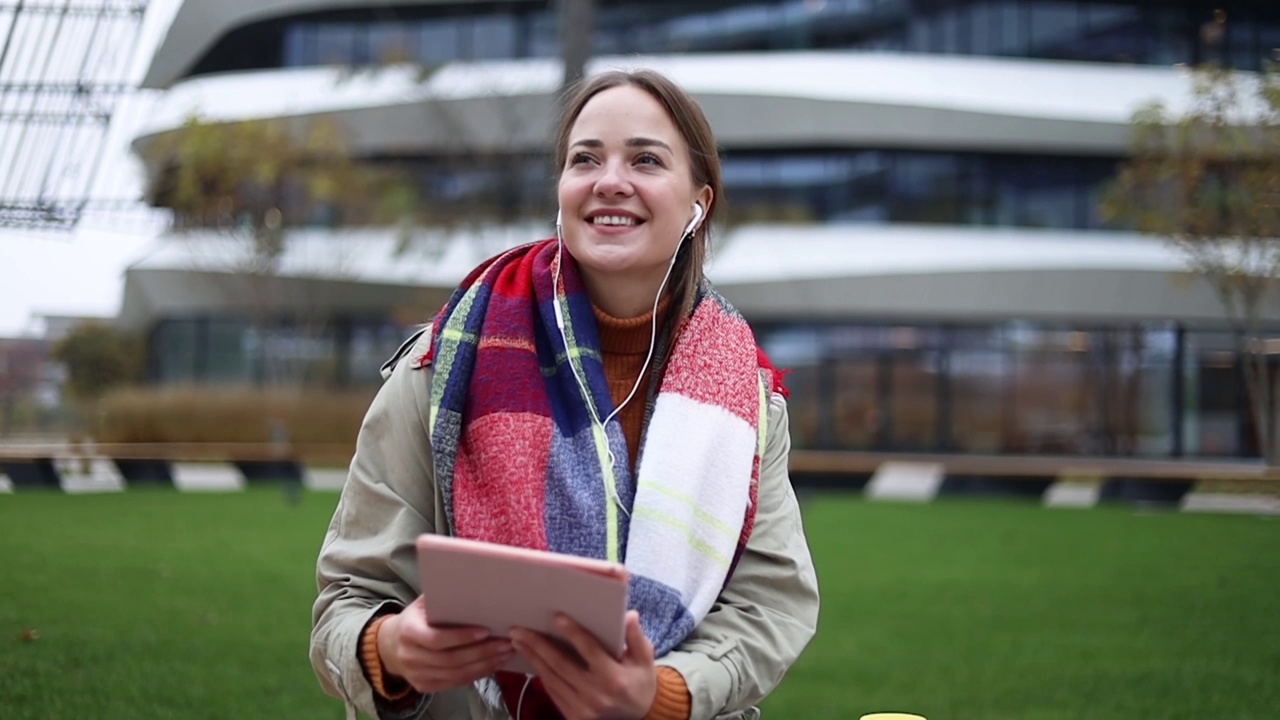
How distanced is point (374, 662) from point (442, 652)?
0.93 ft

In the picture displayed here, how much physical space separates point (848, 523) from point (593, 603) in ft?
48.7

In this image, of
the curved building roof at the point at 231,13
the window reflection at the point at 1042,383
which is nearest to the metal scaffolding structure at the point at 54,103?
the window reflection at the point at 1042,383

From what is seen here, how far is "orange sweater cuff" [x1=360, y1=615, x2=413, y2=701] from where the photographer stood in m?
2.49

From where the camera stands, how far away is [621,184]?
106 inches

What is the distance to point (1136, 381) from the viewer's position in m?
31.0

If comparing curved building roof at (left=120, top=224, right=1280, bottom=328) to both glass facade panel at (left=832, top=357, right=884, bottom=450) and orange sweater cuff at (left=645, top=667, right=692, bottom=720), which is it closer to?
glass facade panel at (left=832, top=357, right=884, bottom=450)

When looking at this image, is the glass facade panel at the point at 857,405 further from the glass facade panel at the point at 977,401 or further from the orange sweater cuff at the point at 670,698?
the orange sweater cuff at the point at 670,698

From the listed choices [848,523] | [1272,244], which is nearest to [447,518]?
[848,523]

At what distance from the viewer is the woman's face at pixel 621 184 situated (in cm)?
272

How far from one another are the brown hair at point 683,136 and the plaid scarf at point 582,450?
0.55 ft

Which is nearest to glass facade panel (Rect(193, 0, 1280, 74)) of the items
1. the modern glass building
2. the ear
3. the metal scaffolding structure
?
the modern glass building

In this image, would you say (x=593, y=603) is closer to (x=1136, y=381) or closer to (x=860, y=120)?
(x=860, y=120)

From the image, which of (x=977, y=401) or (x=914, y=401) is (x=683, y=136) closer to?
(x=914, y=401)

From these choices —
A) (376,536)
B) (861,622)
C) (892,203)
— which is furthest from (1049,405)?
(376,536)
